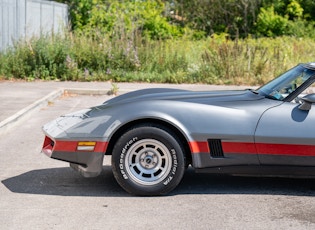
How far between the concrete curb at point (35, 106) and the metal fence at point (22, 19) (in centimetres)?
350

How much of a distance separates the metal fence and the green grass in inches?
25.9

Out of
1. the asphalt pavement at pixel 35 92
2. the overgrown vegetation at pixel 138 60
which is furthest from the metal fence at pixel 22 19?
the asphalt pavement at pixel 35 92

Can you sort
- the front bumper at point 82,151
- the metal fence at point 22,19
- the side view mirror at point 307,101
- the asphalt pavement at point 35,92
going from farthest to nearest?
the metal fence at point 22,19 < the asphalt pavement at point 35,92 < the front bumper at point 82,151 < the side view mirror at point 307,101

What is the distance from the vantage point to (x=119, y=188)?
682 cm

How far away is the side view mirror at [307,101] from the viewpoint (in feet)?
20.6

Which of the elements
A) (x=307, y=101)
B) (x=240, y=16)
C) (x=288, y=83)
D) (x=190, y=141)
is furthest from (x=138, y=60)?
(x=240, y=16)

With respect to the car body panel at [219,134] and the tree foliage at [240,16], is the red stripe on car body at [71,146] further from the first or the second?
the tree foliage at [240,16]

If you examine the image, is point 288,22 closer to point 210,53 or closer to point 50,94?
point 210,53

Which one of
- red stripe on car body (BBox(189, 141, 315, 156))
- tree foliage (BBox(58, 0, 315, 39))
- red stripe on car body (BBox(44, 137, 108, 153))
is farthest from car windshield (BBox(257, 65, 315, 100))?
tree foliage (BBox(58, 0, 315, 39))

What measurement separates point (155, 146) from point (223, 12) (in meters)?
30.4

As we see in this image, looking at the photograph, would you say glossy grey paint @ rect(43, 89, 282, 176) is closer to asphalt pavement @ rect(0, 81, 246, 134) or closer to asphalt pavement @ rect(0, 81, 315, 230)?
asphalt pavement @ rect(0, 81, 315, 230)

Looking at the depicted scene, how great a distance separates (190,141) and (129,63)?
1303cm

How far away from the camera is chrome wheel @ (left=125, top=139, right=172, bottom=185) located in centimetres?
639

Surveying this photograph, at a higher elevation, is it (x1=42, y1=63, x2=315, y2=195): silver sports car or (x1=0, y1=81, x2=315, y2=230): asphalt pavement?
(x1=42, y1=63, x2=315, y2=195): silver sports car
